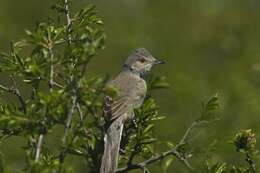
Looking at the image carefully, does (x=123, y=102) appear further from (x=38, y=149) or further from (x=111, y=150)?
(x=38, y=149)

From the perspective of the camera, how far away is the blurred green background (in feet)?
38.5

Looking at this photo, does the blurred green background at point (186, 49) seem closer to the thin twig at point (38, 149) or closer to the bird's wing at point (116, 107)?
the bird's wing at point (116, 107)

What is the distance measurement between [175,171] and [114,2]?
11.0m

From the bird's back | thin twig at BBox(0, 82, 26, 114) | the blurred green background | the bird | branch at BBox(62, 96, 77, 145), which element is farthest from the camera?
the blurred green background

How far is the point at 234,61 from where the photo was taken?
14195 millimetres

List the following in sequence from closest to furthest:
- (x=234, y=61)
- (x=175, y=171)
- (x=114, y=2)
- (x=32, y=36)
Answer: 1. (x=32, y=36)
2. (x=175, y=171)
3. (x=234, y=61)
4. (x=114, y=2)

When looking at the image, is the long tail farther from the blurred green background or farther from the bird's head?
the blurred green background

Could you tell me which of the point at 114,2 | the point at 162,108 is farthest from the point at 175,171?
the point at 114,2

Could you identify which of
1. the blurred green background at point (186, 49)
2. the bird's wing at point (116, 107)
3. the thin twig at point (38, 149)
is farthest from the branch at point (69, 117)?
the blurred green background at point (186, 49)

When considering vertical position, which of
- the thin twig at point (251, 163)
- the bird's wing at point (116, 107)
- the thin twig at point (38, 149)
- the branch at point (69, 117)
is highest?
the bird's wing at point (116, 107)

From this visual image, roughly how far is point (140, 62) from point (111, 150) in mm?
2950

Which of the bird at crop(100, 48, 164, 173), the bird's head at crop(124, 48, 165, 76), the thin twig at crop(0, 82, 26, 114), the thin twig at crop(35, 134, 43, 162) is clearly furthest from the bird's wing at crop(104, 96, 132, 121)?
the thin twig at crop(35, 134, 43, 162)

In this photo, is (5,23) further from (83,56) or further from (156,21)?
(83,56)

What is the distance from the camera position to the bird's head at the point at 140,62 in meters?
8.44
